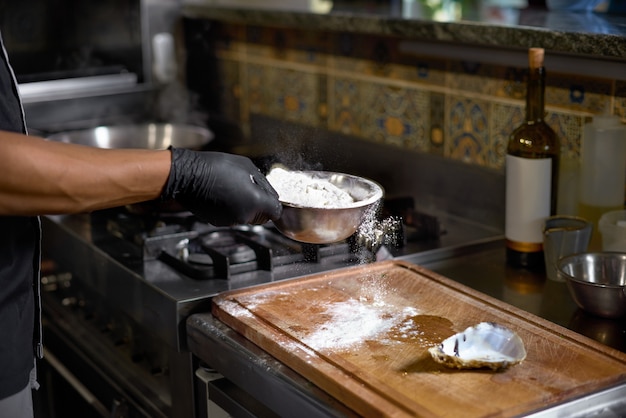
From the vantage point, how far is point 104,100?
2.72 m

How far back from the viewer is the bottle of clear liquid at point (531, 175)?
4.97ft

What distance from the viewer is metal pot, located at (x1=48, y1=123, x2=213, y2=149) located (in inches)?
93.6

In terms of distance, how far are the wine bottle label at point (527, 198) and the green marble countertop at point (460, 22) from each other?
0.20 m

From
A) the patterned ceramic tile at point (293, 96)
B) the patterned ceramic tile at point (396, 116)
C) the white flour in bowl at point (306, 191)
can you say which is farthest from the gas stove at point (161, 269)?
the patterned ceramic tile at point (293, 96)

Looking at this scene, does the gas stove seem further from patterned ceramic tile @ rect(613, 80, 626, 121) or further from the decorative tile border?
patterned ceramic tile @ rect(613, 80, 626, 121)

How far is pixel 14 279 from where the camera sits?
125cm

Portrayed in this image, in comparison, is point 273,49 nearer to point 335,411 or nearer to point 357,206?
point 357,206

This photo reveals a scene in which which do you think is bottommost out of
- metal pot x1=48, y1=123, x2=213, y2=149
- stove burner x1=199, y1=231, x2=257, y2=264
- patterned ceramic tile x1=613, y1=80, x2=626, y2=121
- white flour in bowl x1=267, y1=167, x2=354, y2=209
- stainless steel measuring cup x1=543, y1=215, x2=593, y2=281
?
stove burner x1=199, y1=231, x2=257, y2=264

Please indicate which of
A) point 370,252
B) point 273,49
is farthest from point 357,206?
point 273,49

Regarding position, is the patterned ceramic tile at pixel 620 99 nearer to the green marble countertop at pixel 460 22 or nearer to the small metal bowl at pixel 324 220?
the green marble countertop at pixel 460 22

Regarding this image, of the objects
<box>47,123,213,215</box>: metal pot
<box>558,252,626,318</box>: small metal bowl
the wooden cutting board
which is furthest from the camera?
<box>47,123,213,215</box>: metal pot

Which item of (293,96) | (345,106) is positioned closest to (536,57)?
(345,106)

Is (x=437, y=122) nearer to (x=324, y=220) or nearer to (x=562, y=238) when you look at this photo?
(x=562, y=238)

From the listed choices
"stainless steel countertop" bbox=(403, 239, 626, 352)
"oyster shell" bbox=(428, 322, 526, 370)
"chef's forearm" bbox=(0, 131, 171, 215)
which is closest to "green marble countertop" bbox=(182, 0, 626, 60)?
"stainless steel countertop" bbox=(403, 239, 626, 352)
